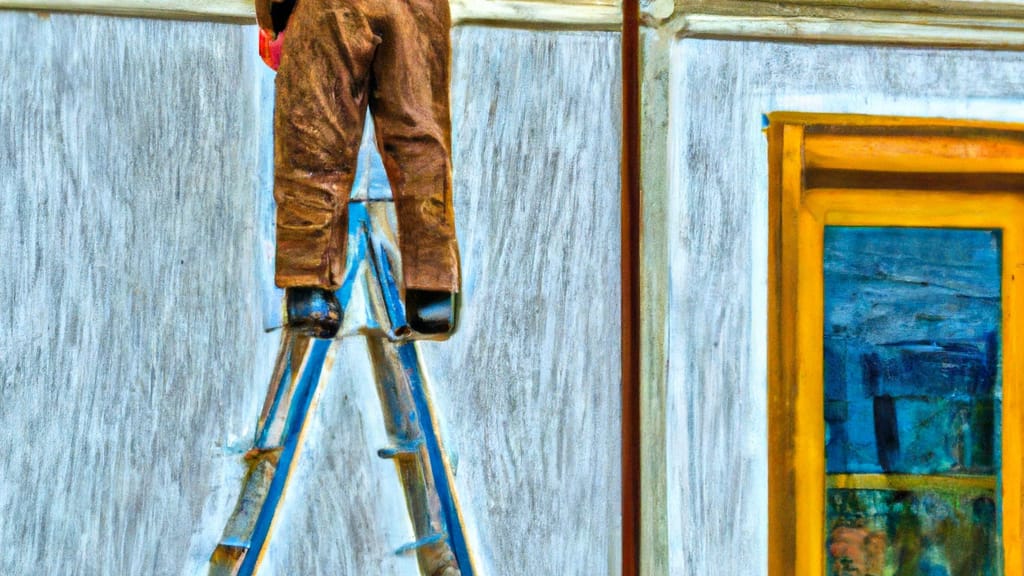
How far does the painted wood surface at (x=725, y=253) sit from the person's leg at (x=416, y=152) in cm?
32

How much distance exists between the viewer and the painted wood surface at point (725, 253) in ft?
7.22

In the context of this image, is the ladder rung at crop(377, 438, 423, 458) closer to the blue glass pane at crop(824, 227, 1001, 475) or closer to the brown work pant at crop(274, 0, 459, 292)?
the brown work pant at crop(274, 0, 459, 292)

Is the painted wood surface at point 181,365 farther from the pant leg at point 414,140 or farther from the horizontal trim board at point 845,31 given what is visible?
the horizontal trim board at point 845,31

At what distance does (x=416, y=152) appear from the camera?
2090mm

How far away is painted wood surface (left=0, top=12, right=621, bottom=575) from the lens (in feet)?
6.97

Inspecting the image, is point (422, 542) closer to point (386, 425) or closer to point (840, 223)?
point (386, 425)

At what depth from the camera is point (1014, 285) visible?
226 centimetres

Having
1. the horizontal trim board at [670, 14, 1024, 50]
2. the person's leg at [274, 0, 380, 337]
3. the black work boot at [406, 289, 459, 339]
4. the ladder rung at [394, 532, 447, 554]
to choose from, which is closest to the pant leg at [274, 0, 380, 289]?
the person's leg at [274, 0, 380, 337]

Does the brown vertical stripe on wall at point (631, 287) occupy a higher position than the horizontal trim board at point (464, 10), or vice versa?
the horizontal trim board at point (464, 10)

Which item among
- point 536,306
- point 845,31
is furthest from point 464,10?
point 845,31

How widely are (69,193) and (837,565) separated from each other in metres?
1.23

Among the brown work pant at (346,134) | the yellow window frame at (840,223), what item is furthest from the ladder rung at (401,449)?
the yellow window frame at (840,223)

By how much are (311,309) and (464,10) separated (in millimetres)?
489

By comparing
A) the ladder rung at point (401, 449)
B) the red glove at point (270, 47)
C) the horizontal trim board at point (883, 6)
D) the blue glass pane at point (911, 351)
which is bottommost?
the ladder rung at point (401, 449)
